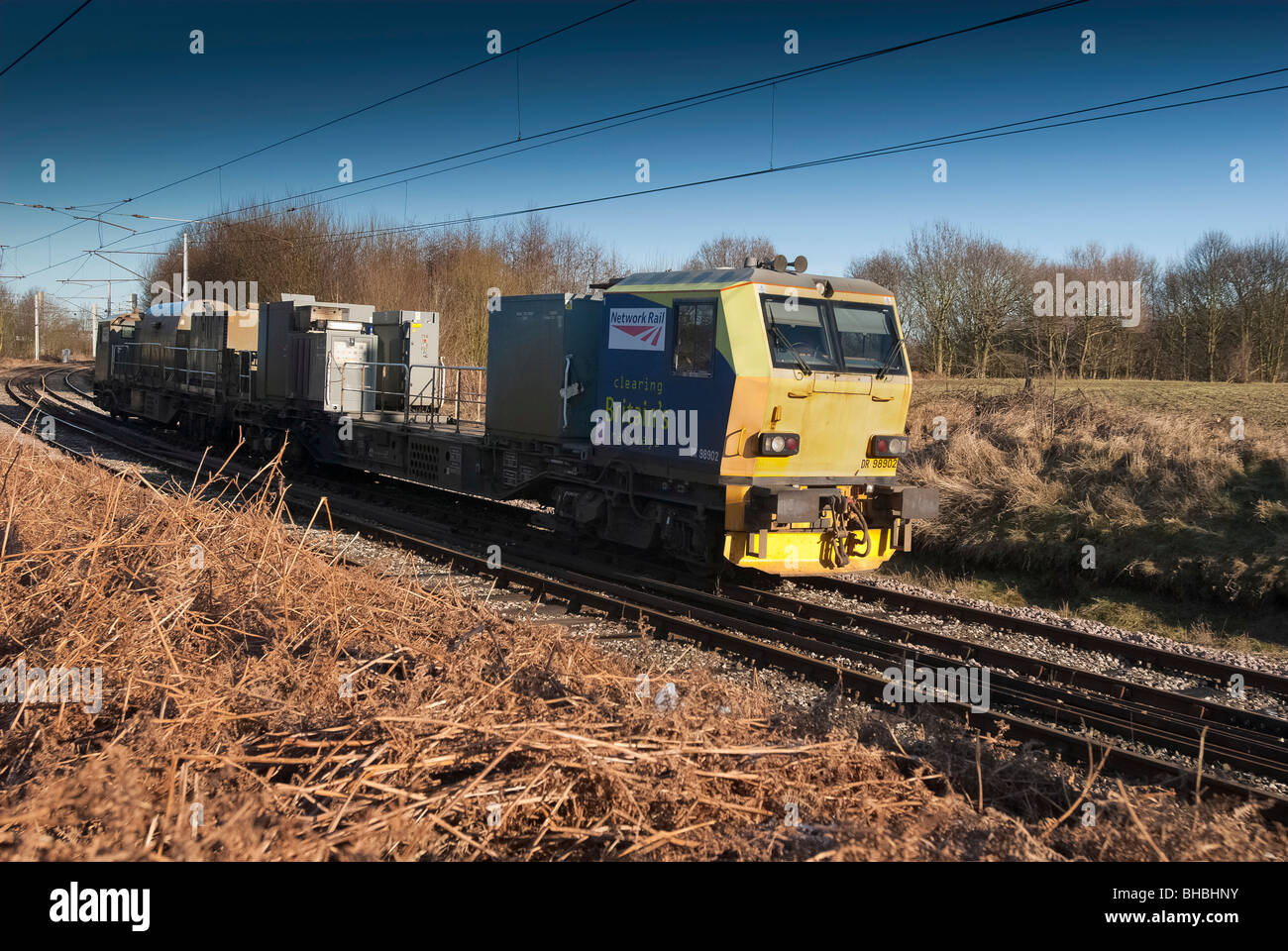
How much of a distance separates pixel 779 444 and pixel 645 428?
167 centimetres

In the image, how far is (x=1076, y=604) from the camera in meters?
12.5

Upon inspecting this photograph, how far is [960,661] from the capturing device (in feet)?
24.6

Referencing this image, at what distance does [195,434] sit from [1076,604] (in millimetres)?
20992

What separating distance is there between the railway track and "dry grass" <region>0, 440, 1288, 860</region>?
1001mm

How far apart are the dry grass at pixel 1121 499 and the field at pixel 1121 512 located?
0.02 m

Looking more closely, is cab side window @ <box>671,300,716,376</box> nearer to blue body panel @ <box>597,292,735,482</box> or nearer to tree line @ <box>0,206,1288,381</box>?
blue body panel @ <box>597,292,735,482</box>

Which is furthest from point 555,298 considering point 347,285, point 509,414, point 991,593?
point 347,285

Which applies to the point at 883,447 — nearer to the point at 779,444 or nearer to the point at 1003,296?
the point at 779,444
